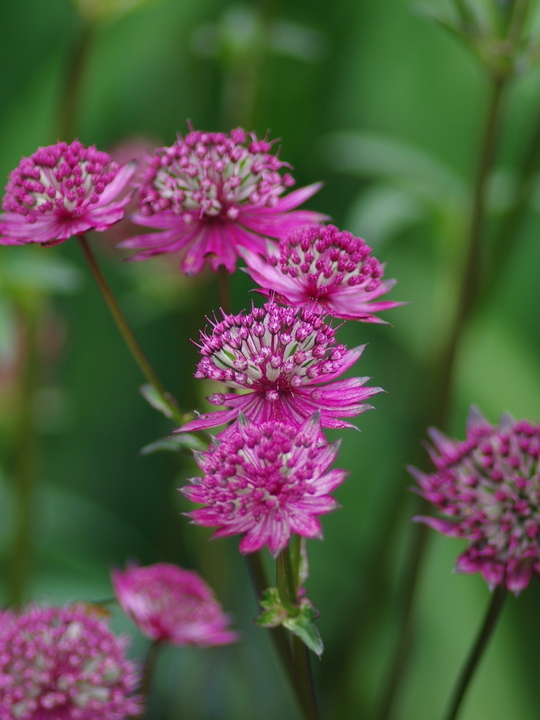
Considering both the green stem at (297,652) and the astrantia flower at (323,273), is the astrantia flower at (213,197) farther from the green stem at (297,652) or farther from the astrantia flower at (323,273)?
the green stem at (297,652)

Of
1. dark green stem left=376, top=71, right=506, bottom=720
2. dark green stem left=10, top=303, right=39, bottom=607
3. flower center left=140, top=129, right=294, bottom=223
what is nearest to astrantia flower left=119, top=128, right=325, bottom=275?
flower center left=140, top=129, right=294, bottom=223

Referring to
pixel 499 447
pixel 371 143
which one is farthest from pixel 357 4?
pixel 499 447

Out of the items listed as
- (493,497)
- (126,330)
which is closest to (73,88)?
(126,330)

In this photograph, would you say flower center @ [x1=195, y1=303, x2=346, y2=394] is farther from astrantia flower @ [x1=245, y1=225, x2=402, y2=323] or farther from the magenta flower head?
the magenta flower head

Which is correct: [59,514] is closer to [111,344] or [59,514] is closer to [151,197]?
[111,344]

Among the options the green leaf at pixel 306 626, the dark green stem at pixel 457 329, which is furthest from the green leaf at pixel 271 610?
the dark green stem at pixel 457 329

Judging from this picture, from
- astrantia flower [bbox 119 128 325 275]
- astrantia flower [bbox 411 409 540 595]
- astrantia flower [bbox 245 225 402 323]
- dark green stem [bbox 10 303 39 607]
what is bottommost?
dark green stem [bbox 10 303 39 607]

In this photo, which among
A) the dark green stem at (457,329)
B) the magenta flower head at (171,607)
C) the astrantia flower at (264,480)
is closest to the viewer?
the astrantia flower at (264,480)
